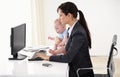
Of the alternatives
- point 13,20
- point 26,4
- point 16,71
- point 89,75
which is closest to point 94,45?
point 26,4

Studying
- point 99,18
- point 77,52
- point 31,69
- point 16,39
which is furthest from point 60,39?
point 99,18

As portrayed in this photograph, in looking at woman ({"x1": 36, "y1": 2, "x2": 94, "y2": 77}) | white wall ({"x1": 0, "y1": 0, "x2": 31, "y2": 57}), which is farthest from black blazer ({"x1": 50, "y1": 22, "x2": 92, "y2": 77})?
white wall ({"x1": 0, "y1": 0, "x2": 31, "y2": 57})

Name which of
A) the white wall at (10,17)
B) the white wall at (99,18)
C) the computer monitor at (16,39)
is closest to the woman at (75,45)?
the computer monitor at (16,39)

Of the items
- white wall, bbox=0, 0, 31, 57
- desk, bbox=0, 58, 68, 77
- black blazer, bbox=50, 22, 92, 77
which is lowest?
desk, bbox=0, 58, 68, 77

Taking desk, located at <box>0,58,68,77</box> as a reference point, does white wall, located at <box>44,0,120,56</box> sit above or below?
above

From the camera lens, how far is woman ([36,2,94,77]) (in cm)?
236

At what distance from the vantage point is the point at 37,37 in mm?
5027

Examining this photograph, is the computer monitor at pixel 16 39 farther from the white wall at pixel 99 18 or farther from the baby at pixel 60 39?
the white wall at pixel 99 18

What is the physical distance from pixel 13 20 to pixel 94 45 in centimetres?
218

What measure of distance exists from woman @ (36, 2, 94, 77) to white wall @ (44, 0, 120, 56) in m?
2.82

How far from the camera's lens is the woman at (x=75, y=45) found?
236 cm

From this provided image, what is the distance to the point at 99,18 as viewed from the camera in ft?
17.4

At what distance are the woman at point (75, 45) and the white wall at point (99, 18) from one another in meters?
2.82

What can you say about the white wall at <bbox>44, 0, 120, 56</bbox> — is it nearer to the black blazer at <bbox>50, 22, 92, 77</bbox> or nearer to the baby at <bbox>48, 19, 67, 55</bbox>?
the baby at <bbox>48, 19, 67, 55</bbox>
